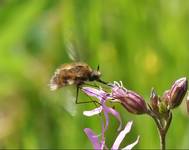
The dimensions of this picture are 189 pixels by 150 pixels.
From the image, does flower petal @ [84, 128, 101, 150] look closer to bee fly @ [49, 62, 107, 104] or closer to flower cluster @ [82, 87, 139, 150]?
flower cluster @ [82, 87, 139, 150]

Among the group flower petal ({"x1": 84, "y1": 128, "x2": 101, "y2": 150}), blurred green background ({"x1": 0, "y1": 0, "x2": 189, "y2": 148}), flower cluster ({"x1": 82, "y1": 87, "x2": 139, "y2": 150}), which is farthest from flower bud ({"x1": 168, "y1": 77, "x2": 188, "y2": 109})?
blurred green background ({"x1": 0, "y1": 0, "x2": 189, "y2": 148})

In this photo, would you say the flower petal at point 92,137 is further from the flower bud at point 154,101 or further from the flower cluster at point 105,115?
the flower bud at point 154,101

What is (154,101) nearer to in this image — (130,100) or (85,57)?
(130,100)

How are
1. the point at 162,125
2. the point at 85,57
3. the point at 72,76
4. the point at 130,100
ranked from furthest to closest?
the point at 85,57, the point at 72,76, the point at 130,100, the point at 162,125

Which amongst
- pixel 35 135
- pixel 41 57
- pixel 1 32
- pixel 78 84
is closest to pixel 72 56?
pixel 78 84

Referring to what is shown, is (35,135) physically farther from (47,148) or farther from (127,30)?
(127,30)

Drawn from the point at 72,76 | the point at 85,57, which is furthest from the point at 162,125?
the point at 85,57

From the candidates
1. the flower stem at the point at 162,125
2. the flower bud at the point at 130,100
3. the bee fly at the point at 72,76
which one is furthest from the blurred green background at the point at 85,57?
the flower stem at the point at 162,125
